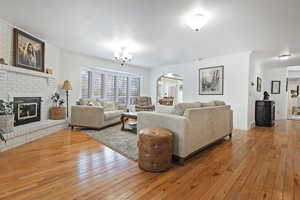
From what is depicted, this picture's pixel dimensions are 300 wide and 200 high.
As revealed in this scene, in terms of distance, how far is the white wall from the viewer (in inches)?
278

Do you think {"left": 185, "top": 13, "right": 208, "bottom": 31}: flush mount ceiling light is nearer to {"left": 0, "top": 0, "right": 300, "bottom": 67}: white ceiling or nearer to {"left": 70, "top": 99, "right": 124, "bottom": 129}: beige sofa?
{"left": 0, "top": 0, "right": 300, "bottom": 67}: white ceiling

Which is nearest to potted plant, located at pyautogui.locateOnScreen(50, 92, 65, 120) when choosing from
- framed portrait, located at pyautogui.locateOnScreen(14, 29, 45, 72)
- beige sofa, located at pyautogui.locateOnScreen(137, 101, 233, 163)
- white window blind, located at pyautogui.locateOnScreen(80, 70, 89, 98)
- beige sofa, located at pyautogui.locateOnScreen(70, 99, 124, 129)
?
beige sofa, located at pyautogui.locateOnScreen(70, 99, 124, 129)

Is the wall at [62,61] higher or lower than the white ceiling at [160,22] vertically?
lower

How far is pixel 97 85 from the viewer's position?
20.1 feet

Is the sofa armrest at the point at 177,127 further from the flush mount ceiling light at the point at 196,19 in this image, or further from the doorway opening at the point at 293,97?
the doorway opening at the point at 293,97

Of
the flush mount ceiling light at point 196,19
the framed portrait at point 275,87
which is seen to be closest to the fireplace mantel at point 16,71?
the flush mount ceiling light at point 196,19

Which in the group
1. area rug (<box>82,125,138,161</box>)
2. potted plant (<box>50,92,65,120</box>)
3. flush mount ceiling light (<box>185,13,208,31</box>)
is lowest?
area rug (<box>82,125,138,161</box>)

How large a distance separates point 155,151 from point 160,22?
2246 millimetres

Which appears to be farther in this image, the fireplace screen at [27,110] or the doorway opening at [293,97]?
the doorway opening at [293,97]

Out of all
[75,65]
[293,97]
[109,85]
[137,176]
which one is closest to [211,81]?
[109,85]

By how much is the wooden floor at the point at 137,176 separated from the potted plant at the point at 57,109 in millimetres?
1452

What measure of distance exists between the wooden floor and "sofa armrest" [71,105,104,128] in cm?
138

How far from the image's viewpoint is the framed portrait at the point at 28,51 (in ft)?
10.8

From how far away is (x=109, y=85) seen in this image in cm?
653
